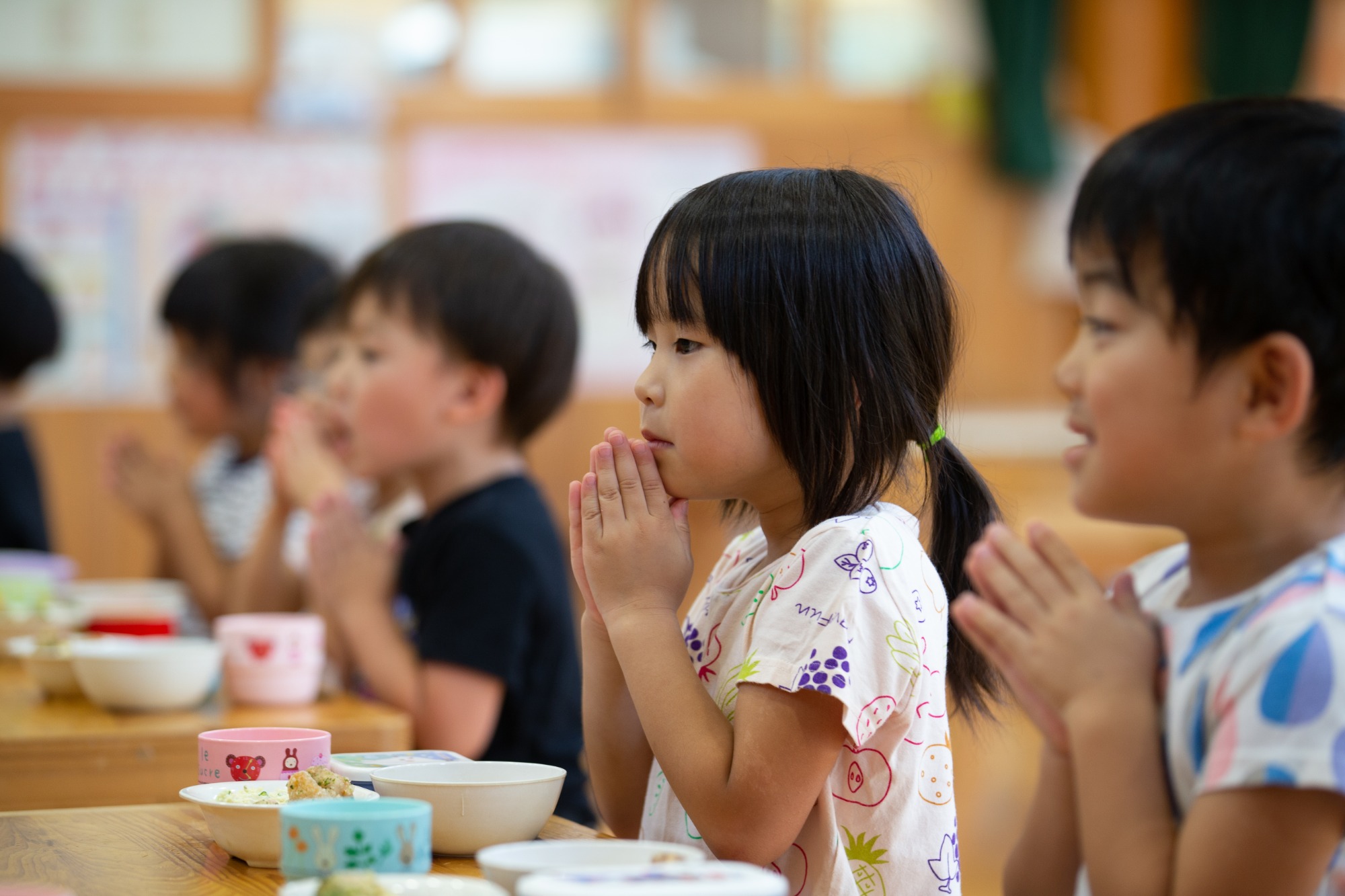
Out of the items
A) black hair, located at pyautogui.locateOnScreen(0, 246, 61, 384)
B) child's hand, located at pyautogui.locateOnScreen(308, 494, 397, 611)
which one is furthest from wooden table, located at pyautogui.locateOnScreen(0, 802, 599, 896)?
black hair, located at pyautogui.locateOnScreen(0, 246, 61, 384)

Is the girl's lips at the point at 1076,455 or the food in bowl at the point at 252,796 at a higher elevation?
the girl's lips at the point at 1076,455

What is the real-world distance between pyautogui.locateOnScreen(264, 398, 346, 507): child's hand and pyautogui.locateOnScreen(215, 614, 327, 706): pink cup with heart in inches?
25.4

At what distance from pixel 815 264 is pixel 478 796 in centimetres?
44

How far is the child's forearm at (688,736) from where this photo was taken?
0.92m

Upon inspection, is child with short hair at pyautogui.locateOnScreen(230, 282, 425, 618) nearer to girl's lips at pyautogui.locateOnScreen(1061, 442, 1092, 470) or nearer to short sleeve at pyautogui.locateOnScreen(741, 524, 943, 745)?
short sleeve at pyautogui.locateOnScreen(741, 524, 943, 745)

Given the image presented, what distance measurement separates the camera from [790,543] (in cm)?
109

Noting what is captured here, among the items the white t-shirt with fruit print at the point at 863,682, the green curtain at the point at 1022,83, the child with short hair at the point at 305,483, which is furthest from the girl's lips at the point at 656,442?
the green curtain at the point at 1022,83

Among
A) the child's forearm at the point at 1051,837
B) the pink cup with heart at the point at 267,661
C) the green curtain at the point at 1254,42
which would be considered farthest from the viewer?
the green curtain at the point at 1254,42

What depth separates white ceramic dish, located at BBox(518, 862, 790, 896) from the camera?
63 cm

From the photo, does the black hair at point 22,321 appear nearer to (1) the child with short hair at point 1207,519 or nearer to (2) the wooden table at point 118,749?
(2) the wooden table at point 118,749

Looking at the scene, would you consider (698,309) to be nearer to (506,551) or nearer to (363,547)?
(506,551)

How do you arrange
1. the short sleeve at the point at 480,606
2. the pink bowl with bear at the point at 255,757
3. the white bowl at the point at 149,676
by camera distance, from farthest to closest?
the short sleeve at the point at 480,606, the white bowl at the point at 149,676, the pink bowl with bear at the point at 255,757

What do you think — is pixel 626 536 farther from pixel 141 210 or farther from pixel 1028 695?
pixel 141 210

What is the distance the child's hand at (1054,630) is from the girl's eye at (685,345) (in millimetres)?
303
